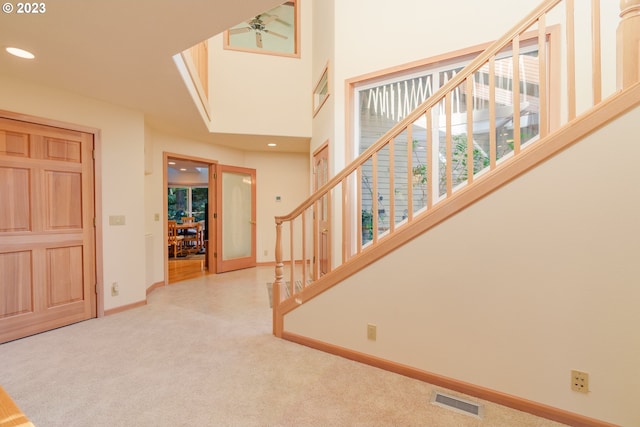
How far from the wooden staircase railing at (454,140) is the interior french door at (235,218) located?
2.19 meters

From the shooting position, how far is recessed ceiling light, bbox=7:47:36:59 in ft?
7.00

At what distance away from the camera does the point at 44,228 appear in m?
2.84

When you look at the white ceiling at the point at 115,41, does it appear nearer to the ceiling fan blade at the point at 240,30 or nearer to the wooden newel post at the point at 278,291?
the wooden newel post at the point at 278,291

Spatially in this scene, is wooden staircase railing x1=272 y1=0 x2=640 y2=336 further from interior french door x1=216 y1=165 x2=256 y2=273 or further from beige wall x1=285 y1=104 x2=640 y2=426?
interior french door x1=216 y1=165 x2=256 y2=273

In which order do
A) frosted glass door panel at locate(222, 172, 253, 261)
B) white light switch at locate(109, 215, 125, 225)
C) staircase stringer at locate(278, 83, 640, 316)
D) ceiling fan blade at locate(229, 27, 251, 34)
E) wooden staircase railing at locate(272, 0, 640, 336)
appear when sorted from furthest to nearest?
frosted glass door panel at locate(222, 172, 253, 261)
ceiling fan blade at locate(229, 27, 251, 34)
white light switch at locate(109, 215, 125, 225)
wooden staircase railing at locate(272, 0, 640, 336)
staircase stringer at locate(278, 83, 640, 316)

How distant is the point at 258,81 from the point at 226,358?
158 inches

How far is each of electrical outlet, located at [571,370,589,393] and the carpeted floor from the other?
0.24 m

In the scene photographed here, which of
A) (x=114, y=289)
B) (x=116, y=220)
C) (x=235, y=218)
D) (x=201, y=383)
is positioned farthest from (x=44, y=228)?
(x=235, y=218)

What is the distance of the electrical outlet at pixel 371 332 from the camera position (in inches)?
84.3

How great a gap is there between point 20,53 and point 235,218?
12.3 feet

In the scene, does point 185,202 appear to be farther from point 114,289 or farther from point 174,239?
point 114,289

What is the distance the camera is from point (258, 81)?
470 centimetres

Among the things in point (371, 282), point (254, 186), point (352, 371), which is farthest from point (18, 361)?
point (254, 186)

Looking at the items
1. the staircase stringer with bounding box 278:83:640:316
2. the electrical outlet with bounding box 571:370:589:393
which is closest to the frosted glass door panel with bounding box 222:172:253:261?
the staircase stringer with bounding box 278:83:640:316
